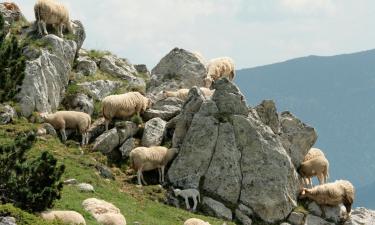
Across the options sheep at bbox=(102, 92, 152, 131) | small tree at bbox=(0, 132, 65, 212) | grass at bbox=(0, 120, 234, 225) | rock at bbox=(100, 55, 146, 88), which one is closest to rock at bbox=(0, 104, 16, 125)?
grass at bbox=(0, 120, 234, 225)

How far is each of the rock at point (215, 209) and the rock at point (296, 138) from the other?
277 inches

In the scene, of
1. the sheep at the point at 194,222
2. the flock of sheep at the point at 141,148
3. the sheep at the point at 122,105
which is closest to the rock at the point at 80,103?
the sheep at the point at 122,105

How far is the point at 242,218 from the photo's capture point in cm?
3512

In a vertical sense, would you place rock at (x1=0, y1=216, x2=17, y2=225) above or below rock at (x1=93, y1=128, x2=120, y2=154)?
below

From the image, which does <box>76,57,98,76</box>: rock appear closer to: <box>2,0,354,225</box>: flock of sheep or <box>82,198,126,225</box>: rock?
<box>2,0,354,225</box>: flock of sheep

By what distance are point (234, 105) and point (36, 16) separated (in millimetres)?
13792

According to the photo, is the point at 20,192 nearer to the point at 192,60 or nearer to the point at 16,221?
the point at 16,221

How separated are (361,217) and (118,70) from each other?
1918 centimetres

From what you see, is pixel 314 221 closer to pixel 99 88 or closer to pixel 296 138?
pixel 296 138

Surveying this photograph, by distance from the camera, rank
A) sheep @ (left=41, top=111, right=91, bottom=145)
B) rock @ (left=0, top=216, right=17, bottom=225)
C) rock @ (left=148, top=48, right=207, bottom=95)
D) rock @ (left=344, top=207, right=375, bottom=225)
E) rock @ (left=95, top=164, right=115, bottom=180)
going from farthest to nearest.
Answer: rock @ (left=148, top=48, right=207, bottom=95)
rock @ (left=344, top=207, right=375, bottom=225)
sheep @ (left=41, top=111, right=91, bottom=145)
rock @ (left=95, top=164, right=115, bottom=180)
rock @ (left=0, top=216, right=17, bottom=225)

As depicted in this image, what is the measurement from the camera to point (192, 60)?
48.9 m

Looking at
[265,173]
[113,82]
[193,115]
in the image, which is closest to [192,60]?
[113,82]

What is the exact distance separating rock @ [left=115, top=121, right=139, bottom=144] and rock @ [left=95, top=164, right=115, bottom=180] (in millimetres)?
3768

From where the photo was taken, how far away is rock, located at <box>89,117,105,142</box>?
39594 millimetres
